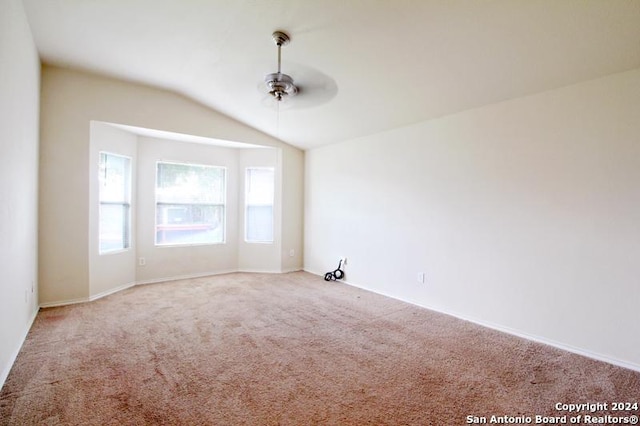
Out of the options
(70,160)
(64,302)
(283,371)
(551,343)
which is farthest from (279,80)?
(64,302)

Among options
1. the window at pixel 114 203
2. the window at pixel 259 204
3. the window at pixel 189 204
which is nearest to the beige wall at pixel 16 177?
the window at pixel 114 203

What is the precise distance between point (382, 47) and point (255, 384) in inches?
117

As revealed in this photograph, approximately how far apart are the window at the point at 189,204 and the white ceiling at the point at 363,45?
169 centimetres

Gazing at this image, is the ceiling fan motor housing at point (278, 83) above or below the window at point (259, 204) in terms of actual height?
above

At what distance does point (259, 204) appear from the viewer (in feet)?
19.1

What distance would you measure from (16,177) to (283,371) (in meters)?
2.72

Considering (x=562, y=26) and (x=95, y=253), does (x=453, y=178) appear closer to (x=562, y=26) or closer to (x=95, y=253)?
(x=562, y=26)

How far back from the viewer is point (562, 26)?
2.16 metres

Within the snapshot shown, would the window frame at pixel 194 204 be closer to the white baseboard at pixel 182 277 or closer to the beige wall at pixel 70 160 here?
the white baseboard at pixel 182 277

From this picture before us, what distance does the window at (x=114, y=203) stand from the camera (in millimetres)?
4289

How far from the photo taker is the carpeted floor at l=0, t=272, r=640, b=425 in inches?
73.1

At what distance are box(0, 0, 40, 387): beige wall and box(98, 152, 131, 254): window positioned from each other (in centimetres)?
93

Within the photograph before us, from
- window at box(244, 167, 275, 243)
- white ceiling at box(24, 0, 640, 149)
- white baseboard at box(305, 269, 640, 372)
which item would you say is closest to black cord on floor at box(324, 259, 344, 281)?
window at box(244, 167, 275, 243)

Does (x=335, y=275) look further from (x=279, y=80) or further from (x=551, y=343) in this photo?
(x=279, y=80)
